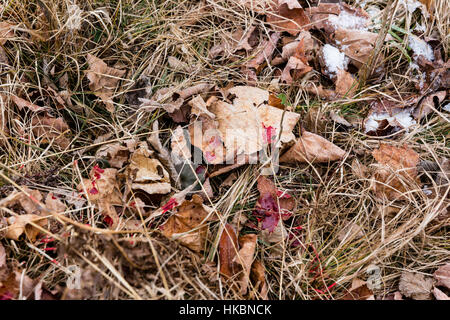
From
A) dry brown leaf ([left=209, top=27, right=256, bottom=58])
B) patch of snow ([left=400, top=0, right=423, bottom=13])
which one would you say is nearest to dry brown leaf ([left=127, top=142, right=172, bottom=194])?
dry brown leaf ([left=209, top=27, right=256, bottom=58])

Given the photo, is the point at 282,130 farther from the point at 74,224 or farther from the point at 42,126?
Answer: the point at 42,126

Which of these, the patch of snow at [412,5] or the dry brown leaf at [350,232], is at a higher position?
the patch of snow at [412,5]

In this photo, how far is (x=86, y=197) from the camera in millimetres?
1541

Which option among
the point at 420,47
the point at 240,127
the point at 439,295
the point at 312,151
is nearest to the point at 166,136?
the point at 240,127

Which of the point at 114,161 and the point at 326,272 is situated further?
the point at 114,161

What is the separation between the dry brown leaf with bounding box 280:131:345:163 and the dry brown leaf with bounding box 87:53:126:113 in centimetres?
91

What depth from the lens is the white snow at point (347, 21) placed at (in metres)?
2.14

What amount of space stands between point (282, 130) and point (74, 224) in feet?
3.19

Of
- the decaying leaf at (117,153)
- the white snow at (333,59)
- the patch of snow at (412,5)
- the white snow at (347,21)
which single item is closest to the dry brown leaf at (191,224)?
the decaying leaf at (117,153)

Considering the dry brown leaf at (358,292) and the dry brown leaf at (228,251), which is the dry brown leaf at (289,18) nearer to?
the dry brown leaf at (228,251)

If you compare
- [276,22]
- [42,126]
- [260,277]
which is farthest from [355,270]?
[42,126]

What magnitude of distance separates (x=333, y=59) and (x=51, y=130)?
59.0 inches

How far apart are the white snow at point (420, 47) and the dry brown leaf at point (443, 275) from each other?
1.17m

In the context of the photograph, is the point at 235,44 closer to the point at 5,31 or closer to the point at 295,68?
the point at 295,68
